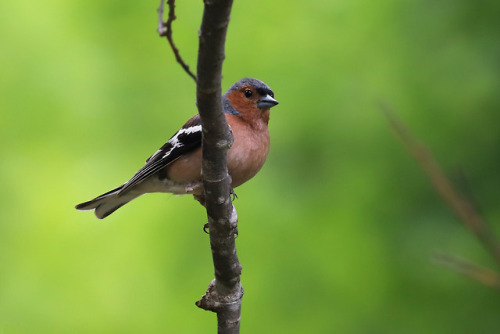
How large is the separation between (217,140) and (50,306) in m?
3.99

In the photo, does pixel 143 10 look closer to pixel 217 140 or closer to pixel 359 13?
pixel 359 13

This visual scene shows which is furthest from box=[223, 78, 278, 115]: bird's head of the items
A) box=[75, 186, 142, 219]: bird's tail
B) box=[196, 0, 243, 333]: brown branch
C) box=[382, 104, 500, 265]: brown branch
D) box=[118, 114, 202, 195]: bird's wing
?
box=[382, 104, 500, 265]: brown branch

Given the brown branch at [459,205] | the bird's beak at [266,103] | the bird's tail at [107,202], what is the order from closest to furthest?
1. the brown branch at [459,205]
2. the bird's beak at [266,103]
3. the bird's tail at [107,202]

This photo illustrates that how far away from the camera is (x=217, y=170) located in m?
3.09

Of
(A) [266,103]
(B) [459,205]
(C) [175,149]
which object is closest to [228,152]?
(C) [175,149]

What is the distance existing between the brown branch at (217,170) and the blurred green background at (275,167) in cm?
221

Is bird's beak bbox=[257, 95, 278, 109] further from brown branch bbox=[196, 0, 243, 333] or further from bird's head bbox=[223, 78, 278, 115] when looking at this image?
brown branch bbox=[196, 0, 243, 333]

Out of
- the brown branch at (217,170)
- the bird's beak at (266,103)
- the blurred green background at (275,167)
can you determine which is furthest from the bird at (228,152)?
the blurred green background at (275,167)

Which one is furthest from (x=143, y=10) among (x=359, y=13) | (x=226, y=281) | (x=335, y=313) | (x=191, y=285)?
(x=226, y=281)

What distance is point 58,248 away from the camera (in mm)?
6191

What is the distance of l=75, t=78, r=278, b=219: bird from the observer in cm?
434

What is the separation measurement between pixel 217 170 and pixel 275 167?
10.8ft

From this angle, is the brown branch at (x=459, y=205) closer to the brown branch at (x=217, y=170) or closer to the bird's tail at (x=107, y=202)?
the brown branch at (x=217, y=170)

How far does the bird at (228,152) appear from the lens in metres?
4.34
